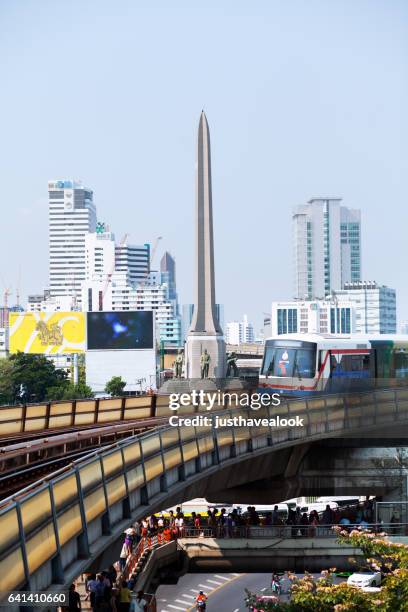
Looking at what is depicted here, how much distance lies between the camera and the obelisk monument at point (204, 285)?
9538 cm

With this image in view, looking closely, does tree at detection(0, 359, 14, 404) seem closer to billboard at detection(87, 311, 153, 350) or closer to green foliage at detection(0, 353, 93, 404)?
green foliage at detection(0, 353, 93, 404)

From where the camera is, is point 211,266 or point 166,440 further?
point 211,266

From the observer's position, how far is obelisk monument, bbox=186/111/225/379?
313ft

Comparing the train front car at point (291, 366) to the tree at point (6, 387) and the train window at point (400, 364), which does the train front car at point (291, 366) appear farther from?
the tree at point (6, 387)

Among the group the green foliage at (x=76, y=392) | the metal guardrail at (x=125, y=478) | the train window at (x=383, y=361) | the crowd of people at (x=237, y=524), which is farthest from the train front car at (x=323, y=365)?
the green foliage at (x=76, y=392)

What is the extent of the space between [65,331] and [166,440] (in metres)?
141

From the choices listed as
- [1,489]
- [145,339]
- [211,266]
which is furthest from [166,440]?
[145,339]

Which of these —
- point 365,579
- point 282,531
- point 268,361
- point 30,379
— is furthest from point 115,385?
point 365,579

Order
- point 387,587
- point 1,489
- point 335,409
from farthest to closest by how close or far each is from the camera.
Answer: point 335,409, point 1,489, point 387,587

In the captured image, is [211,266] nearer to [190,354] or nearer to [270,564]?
[190,354]

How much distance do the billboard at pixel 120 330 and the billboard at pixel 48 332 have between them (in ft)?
32.7

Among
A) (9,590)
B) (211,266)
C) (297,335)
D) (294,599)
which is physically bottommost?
(294,599)

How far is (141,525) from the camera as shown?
129 ft

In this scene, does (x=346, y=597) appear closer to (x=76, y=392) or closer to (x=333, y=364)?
(x=333, y=364)
